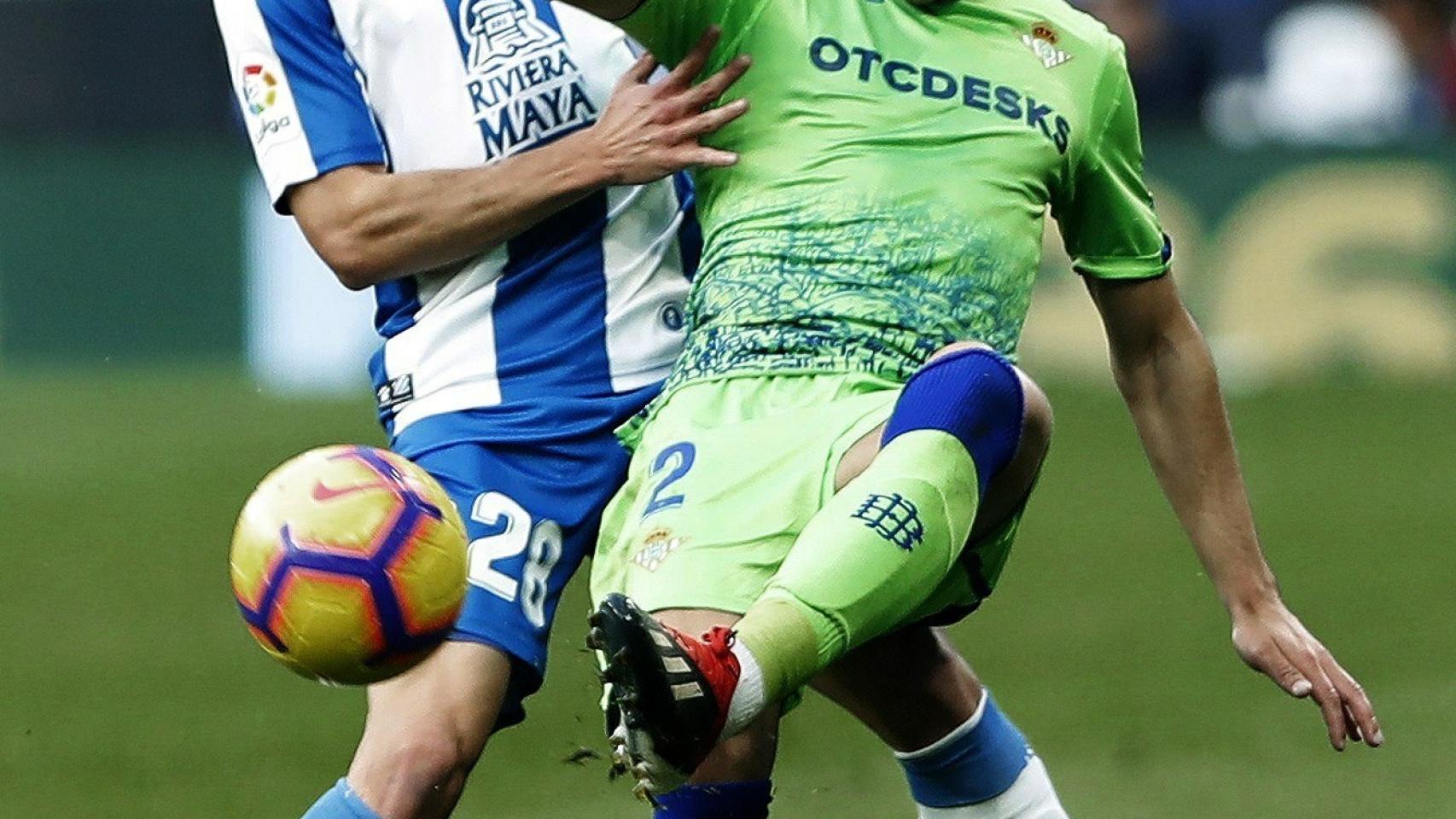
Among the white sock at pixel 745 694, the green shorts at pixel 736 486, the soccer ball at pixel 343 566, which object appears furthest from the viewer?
the green shorts at pixel 736 486

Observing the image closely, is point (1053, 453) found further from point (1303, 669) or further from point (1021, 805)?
point (1303, 669)

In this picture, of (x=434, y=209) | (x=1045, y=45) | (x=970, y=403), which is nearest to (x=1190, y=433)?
(x=1045, y=45)

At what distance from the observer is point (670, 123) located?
16.8 ft

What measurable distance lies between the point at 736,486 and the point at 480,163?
1168 millimetres

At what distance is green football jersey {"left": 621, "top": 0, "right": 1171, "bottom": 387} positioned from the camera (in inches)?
196

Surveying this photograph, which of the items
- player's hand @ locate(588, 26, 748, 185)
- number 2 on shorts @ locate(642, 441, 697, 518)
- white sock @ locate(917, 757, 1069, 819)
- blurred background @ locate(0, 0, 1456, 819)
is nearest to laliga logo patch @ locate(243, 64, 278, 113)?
player's hand @ locate(588, 26, 748, 185)

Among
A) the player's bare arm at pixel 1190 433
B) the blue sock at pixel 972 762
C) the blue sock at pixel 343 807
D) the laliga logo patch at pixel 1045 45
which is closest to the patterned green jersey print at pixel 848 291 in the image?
the laliga logo patch at pixel 1045 45

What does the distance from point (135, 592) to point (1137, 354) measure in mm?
6659

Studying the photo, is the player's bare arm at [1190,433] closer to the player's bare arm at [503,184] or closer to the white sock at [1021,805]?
the white sock at [1021,805]

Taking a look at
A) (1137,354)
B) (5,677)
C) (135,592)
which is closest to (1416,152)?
(135,592)

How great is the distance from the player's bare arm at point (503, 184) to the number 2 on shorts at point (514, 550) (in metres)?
0.51

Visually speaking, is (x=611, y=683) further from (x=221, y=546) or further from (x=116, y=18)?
(x=116, y=18)

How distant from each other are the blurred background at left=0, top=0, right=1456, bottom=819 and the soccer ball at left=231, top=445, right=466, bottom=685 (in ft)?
9.13

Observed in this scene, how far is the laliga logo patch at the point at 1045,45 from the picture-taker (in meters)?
5.25
